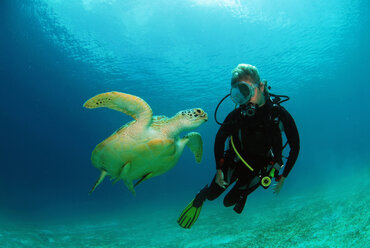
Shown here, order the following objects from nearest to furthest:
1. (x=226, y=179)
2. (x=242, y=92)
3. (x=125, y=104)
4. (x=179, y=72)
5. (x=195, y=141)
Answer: (x=242, y=92), (x=125, y=104), (x=226, y=179), (x=195, y=141), (x=179, y=72)

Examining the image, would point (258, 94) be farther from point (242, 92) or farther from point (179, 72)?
point (179, 72)

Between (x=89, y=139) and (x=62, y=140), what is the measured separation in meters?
4.79

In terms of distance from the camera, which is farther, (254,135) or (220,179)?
(220,179)

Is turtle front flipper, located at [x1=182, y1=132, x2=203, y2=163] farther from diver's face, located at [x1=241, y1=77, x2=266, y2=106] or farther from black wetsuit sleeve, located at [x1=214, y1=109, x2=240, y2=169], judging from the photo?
diver's face, located at [x1=241, y1=77, x2=266, y2=106]

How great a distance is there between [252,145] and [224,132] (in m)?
0.45

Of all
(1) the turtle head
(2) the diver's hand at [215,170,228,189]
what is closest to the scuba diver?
(2) the diver's hand at [215,170,228,189]

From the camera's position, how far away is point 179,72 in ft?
63.0

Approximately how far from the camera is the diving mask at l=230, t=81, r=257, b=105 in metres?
2.77

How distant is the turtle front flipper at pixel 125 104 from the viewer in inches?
116

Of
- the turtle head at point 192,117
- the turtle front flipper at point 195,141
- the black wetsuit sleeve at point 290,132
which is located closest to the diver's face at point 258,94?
the black wetsuit sleeve at point 290,132

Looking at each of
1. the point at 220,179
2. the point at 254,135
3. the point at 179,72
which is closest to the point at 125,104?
the point at 220,179

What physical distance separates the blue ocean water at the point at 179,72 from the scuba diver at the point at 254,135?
2.38 metres

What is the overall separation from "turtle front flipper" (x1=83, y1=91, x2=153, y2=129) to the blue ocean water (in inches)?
154

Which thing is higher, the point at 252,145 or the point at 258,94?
the point at 258,94
